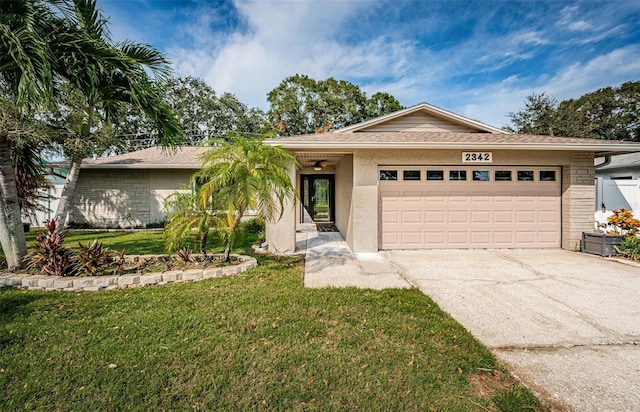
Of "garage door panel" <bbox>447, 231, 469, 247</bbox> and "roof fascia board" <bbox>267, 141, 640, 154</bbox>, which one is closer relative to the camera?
"roof fascia board" <bbox>267, 141, 640, 154</bbox>

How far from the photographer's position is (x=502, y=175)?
7.64 meters

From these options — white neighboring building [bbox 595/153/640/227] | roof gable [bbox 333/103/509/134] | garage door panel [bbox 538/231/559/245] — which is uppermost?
roof gable [bbox 333/103/509/134]

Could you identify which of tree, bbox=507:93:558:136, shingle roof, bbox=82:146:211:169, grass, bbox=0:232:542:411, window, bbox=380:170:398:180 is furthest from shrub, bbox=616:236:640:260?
tree, bbox=507:93:558:136

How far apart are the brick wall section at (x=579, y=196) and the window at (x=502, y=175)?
1.54 m

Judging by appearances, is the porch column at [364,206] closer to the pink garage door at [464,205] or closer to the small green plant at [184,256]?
the pink garage door at [464,205]

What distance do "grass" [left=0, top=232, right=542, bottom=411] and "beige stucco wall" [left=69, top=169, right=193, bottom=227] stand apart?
8429mm

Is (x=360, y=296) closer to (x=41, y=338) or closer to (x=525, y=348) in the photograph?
(x=525, y=348)

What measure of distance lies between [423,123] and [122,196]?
12.6m

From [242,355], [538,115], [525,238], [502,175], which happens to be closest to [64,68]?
[242,355]

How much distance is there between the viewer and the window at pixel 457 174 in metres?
7.63

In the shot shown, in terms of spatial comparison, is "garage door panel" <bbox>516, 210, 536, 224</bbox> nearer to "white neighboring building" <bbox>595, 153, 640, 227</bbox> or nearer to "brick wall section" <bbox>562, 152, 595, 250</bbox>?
"brick wall section" <bbox>562, 152, 595, 250</bbox>

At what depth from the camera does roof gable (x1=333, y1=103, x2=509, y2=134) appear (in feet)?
29.0

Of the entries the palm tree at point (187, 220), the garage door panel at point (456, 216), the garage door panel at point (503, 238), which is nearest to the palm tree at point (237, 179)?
the palm tree at point (187, 220)

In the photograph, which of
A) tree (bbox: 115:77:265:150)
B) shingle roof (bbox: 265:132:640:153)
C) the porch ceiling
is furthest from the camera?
tree (bbox: 115:77:265:150)
